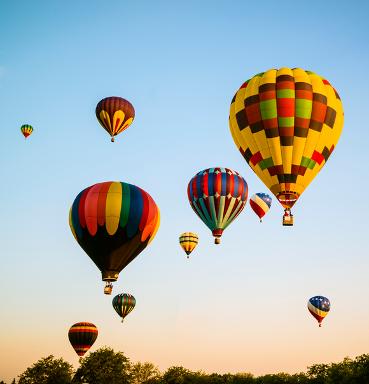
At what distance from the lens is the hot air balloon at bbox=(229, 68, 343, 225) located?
24.2 m

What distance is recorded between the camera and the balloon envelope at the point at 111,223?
24547 mm

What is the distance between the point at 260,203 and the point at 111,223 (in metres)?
23.5

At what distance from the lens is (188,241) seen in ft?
152

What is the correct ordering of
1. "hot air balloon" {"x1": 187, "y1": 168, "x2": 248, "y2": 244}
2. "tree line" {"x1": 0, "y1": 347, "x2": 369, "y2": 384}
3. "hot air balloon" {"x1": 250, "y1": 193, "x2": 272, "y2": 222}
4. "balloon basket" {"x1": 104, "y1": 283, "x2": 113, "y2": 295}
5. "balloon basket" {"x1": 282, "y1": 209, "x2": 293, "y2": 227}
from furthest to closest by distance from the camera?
"tree line" {"x1": 0, "y1": 347, "x2": 369, "y2": 384} → "hot air balloon" {"x1": 250, "y1": 193, "x2": 272, "y2": 222} → "hot air balloon" {"x1": 187, "y1": 168, "x2": 248, "y2": 244} → "balloon basket" {"x1": 104, "y1": 283, "x2": 113, "y2": 295} → "balloon basket" {"x1": 282, "y1": 209, "x2": 293, "y2": 227}

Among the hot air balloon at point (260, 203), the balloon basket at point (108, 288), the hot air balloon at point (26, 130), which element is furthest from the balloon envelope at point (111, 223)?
the hot air balloon at point (26, 130)

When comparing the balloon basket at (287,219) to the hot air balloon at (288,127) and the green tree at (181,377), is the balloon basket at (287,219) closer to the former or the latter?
the hot air balloon at (288,127)

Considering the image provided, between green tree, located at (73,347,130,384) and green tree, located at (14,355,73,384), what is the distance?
1.38 meters

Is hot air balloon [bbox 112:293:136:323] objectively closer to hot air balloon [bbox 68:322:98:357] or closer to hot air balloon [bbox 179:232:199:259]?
Result: hot air balloon [bbox 68:322:98:357]

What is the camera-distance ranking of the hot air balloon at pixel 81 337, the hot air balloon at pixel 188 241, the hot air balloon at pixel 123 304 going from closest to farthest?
the hot air balloon at pixel 81 337, the hot air balloon at pixel 188 241, the hot air balloon at pixel 123 304

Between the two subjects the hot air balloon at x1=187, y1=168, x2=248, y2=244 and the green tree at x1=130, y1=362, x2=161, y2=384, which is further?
the green tree at x1=130, y1=362, x2=161, y2=384

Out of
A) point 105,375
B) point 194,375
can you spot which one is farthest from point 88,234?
point 194,375

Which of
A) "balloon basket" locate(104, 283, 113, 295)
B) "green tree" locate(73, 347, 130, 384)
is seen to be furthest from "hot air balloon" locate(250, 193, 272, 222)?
"green tree" locate(73, 347, 130, 384)

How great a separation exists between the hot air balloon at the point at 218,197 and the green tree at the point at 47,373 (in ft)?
133

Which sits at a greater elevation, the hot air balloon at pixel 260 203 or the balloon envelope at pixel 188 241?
the hot air balloon at pixel 260 203
